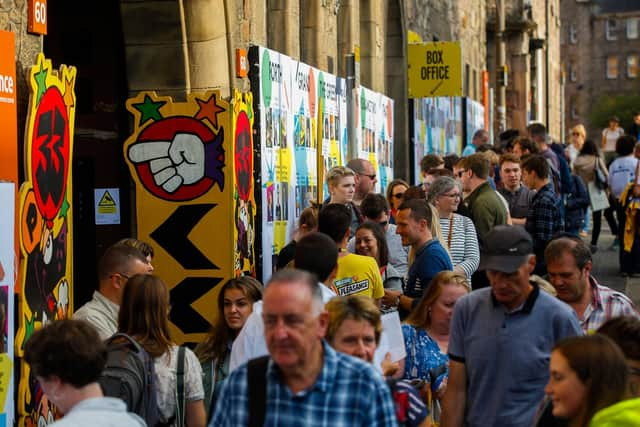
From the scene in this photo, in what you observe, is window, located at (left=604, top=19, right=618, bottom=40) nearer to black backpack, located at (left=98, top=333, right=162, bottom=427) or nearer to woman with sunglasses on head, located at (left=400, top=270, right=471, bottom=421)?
woman with sunglasses on head, located at (left=400, top=270, right=471, bottom=421)

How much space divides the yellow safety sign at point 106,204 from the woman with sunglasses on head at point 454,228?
2648 mm

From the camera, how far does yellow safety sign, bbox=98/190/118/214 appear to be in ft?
34.8

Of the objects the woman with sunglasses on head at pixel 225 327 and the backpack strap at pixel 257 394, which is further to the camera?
the woman with sunglasses on head at pixel 225 327

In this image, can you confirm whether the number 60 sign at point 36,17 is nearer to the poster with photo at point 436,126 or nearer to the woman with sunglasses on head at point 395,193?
the woman with sunglasses on head at point 395,193

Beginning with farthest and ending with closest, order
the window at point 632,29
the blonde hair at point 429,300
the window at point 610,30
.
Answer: the window at point 632,29 → the window at point 610,30 → the blonde hair at point 429,300

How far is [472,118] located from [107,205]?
18121 millimetres

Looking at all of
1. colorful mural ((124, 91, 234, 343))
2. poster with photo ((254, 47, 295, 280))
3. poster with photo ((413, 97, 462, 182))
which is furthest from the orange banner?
poster with photo ((413, 97, 462, 182))

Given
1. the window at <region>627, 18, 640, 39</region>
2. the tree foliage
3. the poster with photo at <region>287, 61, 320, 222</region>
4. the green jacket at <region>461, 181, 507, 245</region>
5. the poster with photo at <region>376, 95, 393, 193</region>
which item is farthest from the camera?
the window at <region>627, 18, 640, 39</region>

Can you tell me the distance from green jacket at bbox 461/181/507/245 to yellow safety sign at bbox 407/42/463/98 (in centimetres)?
900

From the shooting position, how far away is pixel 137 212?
9.89m

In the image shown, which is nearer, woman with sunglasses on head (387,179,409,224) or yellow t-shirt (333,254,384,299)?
yellow t-shirt (333,254,384,299)

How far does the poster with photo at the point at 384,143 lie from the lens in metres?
16.4

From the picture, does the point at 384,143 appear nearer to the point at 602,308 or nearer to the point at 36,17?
the point at 36,17

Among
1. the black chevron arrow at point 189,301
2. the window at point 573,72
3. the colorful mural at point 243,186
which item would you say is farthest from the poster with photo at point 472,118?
the window at point 573,72
